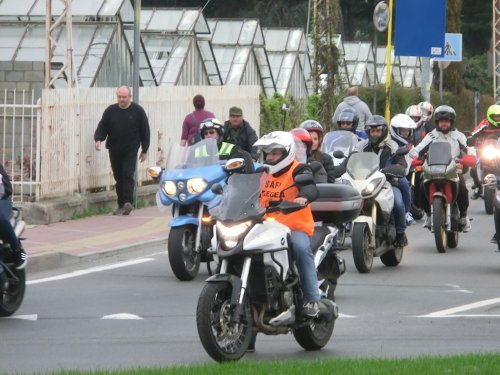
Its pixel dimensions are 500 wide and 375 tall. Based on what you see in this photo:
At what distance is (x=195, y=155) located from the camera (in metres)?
16.0

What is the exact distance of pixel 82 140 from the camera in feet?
74.5

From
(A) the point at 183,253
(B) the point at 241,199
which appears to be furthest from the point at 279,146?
(A) the point at 183,253

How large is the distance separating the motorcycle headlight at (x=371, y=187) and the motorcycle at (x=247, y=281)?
5.99 meters

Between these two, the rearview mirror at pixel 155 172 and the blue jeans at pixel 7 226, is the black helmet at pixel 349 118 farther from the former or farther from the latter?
the blue jeans at pixel 7 226

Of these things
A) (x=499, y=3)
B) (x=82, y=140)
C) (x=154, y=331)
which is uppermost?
(x=499, y=3)

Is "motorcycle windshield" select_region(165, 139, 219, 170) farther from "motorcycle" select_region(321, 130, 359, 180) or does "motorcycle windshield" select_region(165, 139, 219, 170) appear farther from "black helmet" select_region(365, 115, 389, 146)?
"motorcycle" select_region(321, 130, 359, 180)

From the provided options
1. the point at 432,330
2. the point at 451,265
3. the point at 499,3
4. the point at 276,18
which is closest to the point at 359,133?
the point at 451,265

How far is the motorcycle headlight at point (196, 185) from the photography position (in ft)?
51.4

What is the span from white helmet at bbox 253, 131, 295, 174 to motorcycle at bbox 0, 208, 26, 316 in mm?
3095

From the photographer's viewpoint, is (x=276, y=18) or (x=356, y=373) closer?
(x=356, y=373)

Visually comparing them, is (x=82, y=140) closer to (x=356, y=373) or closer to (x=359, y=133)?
(x=359, y=133)

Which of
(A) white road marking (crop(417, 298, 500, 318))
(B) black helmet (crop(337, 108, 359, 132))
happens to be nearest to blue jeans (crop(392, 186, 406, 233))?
(B) black helmet (crop(337, 108, 359, 132))

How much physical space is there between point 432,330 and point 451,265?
553 cm

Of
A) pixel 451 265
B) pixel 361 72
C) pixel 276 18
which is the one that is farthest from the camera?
pixel 276 18
